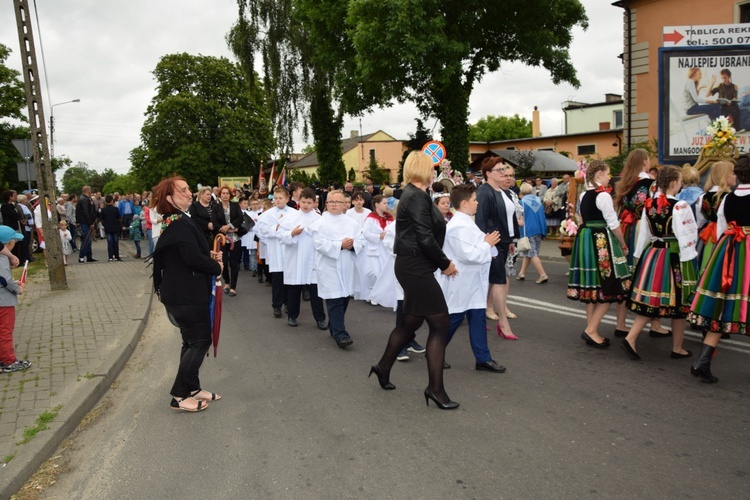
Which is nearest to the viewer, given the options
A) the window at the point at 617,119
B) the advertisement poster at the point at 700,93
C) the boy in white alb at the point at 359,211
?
the boy in white alb at the point at 359,211

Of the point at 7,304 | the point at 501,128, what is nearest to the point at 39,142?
the point at 7,304

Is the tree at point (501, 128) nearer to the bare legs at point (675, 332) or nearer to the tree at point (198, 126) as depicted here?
the tree at point (198, 126)

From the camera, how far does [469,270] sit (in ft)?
18.4

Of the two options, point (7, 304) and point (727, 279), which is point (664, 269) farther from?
point (7, 304)

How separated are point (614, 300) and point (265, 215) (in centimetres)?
535

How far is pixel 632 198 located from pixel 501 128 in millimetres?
82014

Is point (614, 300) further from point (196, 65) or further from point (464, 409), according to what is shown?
point (196, 65)

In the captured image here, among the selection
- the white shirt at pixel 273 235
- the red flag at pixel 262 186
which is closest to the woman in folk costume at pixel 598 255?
the white shirt at pixel 273 235

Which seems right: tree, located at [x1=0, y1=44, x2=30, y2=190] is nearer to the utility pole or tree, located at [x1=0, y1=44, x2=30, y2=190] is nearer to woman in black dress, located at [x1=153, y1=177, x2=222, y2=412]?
the utility pole

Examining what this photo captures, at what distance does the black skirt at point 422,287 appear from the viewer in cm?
492

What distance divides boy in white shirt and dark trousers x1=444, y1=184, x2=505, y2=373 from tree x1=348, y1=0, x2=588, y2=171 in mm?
18276

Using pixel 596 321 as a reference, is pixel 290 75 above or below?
above

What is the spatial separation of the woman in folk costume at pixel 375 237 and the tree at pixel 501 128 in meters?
76.9

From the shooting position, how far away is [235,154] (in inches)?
1828
